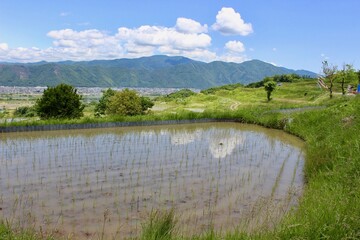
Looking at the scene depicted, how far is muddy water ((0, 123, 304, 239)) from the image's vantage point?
673 cm

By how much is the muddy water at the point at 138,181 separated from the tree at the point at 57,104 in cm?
768

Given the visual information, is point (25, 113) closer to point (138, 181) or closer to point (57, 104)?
point (57, 104)

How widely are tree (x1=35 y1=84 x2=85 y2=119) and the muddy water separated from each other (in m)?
7.68

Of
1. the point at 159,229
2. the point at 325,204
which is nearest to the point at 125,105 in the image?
the point at 325,204

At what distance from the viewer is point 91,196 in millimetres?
8000

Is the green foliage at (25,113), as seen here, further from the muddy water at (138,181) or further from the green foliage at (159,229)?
the green foliage at (159,229)

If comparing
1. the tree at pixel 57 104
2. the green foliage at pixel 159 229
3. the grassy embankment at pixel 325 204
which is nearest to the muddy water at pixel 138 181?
the grassy embankment at pixel 325 204

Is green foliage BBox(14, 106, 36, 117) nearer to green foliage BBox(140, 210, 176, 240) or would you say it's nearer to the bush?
the bush

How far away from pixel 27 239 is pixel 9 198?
341cm

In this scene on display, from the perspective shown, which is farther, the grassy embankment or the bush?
the bush

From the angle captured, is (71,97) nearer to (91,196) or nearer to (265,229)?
(91,196)

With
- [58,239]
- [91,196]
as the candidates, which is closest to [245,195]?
[91,196]

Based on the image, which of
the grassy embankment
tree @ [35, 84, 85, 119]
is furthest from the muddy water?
tree @ [35, 84, 85, 119]

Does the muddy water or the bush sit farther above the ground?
the bush
